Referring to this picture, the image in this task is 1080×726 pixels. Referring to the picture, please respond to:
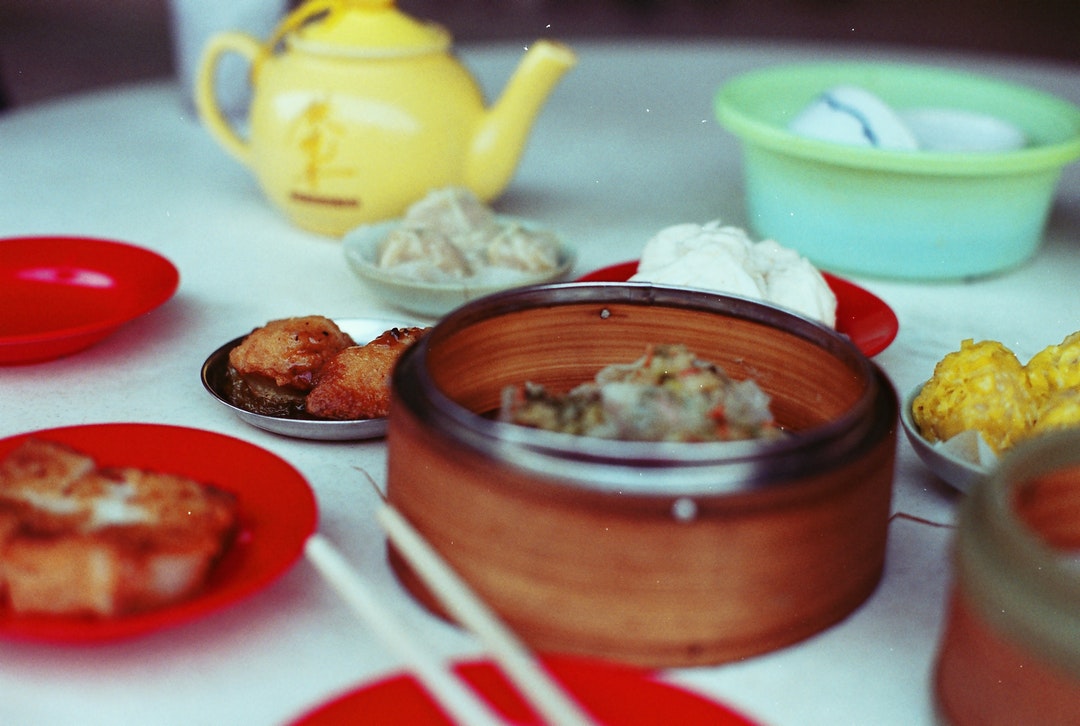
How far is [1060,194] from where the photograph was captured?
5.93ft

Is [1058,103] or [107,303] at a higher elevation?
[1058,103]

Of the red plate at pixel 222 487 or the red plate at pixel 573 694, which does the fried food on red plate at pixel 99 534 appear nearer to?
the red plate at pixel 222 487

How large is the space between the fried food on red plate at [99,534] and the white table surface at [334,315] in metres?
0.05

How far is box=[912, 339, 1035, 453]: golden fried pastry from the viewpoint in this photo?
3.01 feet

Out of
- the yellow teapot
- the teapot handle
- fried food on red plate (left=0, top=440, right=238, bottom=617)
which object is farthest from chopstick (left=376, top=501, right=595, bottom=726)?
the teapot handle

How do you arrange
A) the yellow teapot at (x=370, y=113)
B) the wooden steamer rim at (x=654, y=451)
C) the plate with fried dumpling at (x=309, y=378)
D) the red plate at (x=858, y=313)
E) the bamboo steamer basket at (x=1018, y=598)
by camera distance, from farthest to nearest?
1. the yellow teapot at (x=370, y=113)
2. the red plate at (x=858, y=313)
3. the plate with fried dumpling at (x=309, y=378)
4. the wooden steamer rim at (x=654, y=451)
5. the bamboo steamer basket at (x=1018, y=598)

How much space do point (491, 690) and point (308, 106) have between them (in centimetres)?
99

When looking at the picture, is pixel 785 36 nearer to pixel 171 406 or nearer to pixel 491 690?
pixel 171 406

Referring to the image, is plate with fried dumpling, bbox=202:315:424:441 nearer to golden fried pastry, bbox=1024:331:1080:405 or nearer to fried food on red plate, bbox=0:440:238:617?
Result: fried food on red plate, bbox=0:440:238:617

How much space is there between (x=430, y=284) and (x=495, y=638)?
69cm

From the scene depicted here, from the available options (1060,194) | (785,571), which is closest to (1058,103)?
(1060,194)

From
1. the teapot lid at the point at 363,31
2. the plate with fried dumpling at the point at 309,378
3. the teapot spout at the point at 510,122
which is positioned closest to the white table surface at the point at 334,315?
the plate with fried dumpling at the point at 309,378

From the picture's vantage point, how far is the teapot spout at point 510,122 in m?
1.48

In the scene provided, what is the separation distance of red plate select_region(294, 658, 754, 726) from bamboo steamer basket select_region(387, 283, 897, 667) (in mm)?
49
